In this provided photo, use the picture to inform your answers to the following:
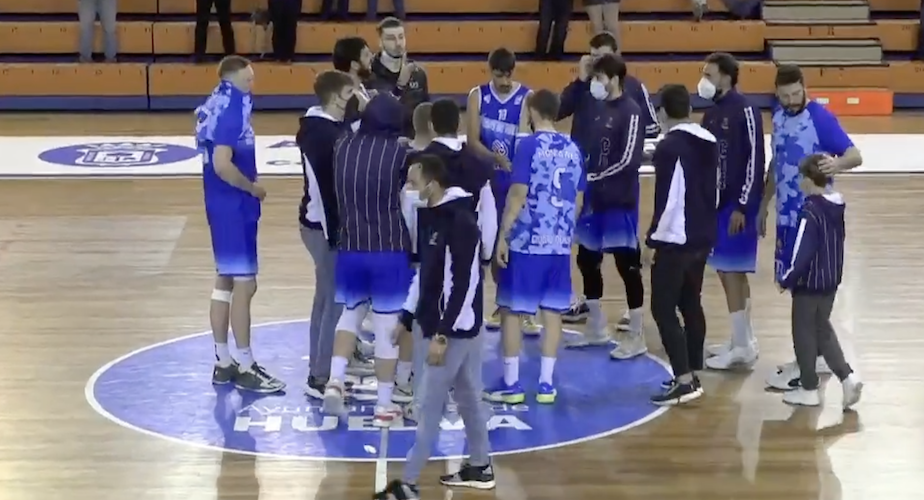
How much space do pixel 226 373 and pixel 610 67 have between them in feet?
8.57

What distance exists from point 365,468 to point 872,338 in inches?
141

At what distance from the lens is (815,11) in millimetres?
18672

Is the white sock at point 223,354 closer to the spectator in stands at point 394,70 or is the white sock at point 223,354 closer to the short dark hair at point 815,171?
the spectator in stands at point 394,70

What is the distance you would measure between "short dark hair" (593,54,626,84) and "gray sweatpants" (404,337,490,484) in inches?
89.4

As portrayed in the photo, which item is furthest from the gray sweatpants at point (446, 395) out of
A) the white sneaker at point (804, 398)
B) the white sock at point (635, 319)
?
the white sock at point (635, 319)

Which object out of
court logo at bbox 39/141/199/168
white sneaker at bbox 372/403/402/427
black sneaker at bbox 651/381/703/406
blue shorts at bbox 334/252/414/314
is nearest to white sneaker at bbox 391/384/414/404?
white sneaker at bbox 372/403/402/427

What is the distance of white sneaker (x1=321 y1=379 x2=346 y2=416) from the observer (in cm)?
675

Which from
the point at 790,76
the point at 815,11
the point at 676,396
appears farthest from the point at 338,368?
the point at 815,11

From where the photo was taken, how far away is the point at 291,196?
1238 centimetres

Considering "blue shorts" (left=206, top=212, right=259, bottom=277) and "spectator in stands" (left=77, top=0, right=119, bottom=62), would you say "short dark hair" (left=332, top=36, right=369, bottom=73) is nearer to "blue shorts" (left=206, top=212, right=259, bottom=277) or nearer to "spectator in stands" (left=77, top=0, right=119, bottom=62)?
"blue shorts" (left=206, top=212, right=259, bottom=277)

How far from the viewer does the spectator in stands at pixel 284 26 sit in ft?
55.3

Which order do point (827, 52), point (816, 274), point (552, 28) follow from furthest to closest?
point (827, 52)
point (552, 28)
point (816, 274)

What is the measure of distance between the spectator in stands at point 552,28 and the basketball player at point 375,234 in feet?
36.3

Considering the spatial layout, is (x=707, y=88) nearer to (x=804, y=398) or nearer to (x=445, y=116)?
(x=804, y=398)
